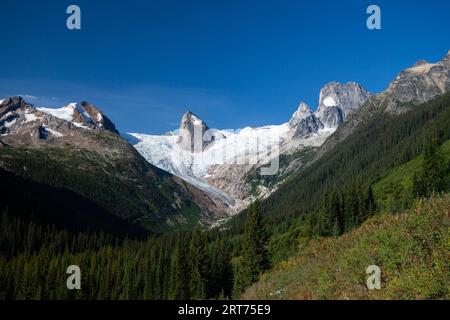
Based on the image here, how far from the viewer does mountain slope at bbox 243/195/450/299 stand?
19422mm

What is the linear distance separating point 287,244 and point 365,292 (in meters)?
130

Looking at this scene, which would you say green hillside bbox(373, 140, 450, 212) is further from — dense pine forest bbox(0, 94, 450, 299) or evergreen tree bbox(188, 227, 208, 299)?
evergreen tree bbox(188, 227, 208, 299)

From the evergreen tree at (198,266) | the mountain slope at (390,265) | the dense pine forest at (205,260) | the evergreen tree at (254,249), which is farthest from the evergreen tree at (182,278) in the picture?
the mountain slope at (390,265)

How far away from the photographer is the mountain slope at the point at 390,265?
19422mm

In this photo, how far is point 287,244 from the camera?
148125 mm

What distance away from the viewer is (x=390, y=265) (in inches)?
892

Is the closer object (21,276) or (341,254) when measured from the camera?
(341,254)

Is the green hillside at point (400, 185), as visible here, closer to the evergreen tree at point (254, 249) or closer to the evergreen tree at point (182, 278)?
the evergreen tree at point (182, 278)

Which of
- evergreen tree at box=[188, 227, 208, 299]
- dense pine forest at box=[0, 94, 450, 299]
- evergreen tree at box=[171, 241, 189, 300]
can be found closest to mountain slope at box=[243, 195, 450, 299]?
dense pine forest at box=[0, 94, 450, 299]
